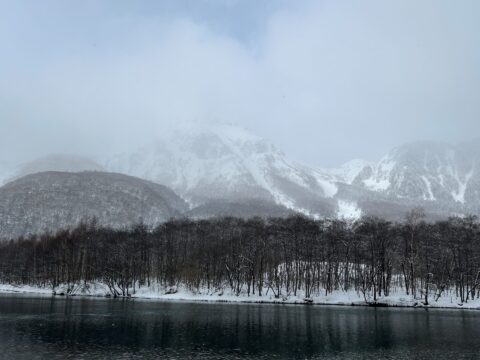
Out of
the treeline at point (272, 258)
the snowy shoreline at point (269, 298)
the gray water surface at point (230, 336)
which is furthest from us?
the treeline at point (272, 258)

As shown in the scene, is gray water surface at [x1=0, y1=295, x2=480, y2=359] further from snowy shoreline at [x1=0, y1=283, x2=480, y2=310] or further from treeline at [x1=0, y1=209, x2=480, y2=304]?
treeline at [x1=0, y1=209, x2=480, y2=304]

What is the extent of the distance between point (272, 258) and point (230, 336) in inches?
3763

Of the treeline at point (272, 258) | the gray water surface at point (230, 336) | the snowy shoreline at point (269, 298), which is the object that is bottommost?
the snowy shoreline at point (269, 298)

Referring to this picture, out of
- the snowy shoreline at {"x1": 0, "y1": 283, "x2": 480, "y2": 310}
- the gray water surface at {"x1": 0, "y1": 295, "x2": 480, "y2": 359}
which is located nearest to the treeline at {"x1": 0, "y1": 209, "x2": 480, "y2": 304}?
the snowy shoreline at {"x1": 0, "y1": 283, "x2": 480, "y2": 310}

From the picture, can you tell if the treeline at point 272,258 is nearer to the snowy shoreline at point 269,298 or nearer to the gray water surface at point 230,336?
the snowy shoreline at point 269,298

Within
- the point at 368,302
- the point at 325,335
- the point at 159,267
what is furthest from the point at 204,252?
the point at 325,335

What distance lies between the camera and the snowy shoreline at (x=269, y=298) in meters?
110

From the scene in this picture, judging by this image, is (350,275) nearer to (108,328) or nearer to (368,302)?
(368,302)

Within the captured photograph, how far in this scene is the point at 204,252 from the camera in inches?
5861

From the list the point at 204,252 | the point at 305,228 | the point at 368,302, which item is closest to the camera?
the point at 368,302

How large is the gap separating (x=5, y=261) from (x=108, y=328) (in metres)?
142

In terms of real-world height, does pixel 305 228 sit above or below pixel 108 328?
above

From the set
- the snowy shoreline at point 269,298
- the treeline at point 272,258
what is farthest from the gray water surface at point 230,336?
the treeline at point 272,258

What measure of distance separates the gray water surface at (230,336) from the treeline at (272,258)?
40.6m
